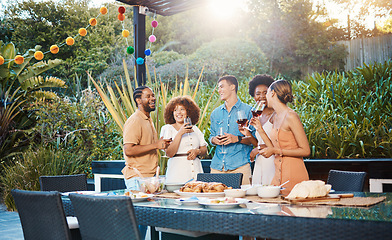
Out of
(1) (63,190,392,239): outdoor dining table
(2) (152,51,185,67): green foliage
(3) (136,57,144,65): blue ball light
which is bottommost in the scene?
(1) (63,190,392,239): outdoor dining table

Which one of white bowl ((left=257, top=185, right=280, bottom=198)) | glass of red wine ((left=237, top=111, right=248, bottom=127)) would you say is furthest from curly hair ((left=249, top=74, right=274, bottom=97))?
white bowl ((left=257, top=185, right=280, bottom=198))

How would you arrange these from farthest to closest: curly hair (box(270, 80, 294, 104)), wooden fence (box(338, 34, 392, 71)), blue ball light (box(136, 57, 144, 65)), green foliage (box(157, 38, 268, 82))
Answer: green foliage (box(157, 38, 268, 82)), wooden fence (box(338, 34, 392, 71)), blue ball light (box(136, 57, 144, 65)), curly hair (box(270, 80, 294, 104))

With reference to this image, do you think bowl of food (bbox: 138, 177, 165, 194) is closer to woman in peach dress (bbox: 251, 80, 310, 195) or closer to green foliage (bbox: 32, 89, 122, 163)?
woman in peach dress (bbox: 251, 80, 310, 195)

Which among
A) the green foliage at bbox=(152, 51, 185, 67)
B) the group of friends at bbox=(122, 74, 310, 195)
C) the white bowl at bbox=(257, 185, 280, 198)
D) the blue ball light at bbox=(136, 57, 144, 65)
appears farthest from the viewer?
the green foliage at bbox=(152, 51, 185, 67)

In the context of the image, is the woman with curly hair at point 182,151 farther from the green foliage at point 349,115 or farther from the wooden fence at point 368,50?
Result: the wooden fence at point 368,50

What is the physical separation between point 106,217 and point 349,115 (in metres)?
5.59

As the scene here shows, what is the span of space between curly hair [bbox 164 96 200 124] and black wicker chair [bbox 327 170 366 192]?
1493mm

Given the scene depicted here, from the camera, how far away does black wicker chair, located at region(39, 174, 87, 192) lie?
141 inches

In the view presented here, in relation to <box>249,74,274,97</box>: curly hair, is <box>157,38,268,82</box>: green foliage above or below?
above

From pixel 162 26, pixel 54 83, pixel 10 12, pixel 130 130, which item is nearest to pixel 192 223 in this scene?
pixel 130 130

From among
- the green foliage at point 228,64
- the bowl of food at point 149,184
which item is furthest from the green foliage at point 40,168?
the green foliage at point 228,64

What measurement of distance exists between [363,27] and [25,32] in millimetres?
12589

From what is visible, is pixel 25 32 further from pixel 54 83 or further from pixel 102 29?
pixel 54 83

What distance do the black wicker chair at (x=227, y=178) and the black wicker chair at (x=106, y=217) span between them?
58.7 inches
